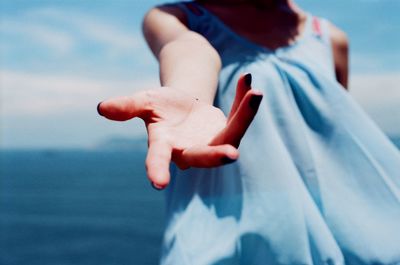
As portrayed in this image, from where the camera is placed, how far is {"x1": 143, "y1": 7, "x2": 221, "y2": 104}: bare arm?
3.90 ft

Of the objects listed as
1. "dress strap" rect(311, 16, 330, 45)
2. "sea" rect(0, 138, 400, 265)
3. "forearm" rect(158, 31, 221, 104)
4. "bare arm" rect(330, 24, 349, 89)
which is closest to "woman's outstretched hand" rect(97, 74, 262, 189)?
Answer: "forearm" rect(158, 31, 221, 104)

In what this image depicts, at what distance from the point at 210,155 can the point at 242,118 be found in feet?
0.31

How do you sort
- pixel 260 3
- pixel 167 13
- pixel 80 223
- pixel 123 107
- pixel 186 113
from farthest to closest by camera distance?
1. pixel 80 223
2. pixel 260 3
3. pixel 167 13
4. pixel 186 113
5. pixel 123 107

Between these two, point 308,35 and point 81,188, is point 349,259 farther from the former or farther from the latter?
point 81,188

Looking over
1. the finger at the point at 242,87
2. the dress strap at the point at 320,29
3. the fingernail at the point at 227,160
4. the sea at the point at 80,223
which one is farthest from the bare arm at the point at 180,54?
the sea at the point at 80,223

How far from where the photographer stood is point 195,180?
132 centimetres

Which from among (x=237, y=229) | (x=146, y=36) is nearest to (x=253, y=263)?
(x=237, y=229)

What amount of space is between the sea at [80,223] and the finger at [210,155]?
46.9 feet

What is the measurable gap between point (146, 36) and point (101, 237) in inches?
1429

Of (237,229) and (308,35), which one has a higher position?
(308,35)

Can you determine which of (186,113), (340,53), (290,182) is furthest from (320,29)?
(186,113)

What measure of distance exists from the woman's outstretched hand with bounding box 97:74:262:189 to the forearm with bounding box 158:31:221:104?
0.13 m

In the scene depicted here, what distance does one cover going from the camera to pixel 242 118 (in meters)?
0.85

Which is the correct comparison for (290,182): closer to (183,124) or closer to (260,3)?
(183,124)
